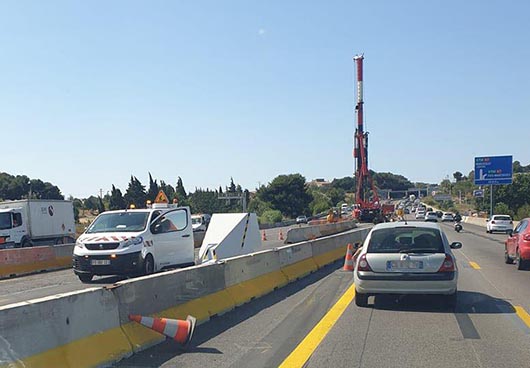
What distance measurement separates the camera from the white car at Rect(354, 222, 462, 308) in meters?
10.3

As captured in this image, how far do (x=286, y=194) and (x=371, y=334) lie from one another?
110 m

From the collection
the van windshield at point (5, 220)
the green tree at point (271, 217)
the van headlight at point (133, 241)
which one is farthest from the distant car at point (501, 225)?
the green tree at point (271, 217)

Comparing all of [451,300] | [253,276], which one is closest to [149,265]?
[253,276]

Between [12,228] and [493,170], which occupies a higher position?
[493,170]

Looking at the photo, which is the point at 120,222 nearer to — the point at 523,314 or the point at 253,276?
the point at 253,276

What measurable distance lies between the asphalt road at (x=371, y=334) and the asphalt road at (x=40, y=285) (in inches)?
225

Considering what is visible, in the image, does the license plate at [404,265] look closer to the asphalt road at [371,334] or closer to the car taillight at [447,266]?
the car taillight at [447,266]

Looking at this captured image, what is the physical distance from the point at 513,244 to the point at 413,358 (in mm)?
12908

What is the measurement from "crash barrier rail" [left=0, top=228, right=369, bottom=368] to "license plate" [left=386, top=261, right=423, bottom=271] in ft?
8.88

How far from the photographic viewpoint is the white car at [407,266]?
10.3m

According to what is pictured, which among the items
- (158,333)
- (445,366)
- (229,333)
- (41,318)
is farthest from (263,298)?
(41,318)

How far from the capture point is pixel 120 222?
16.7 metres

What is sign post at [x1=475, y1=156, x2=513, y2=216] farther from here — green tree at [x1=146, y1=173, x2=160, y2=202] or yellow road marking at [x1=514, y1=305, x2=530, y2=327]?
yellow road marking at [x1=514, y1=305, x2=530, y2=327]

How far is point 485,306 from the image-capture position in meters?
11.1
